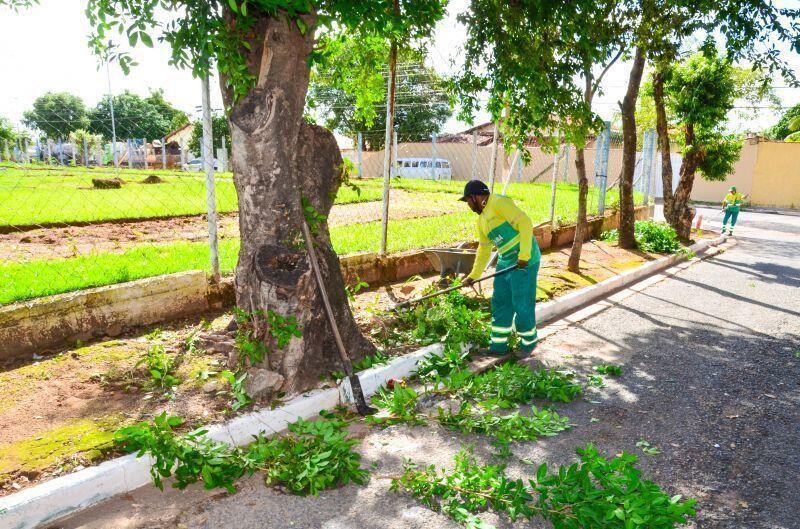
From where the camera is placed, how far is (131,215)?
32.8 ft

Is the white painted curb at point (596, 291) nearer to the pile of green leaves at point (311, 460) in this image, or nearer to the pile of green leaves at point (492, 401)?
the pile of green leaves at point (492, 401)

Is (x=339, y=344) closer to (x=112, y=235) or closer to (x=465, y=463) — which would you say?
(x=465, y=463)

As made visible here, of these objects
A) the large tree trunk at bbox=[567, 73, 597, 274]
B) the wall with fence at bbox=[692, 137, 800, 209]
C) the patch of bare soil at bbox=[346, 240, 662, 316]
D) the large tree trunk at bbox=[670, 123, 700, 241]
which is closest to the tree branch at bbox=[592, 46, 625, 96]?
the large tree trunk at bbox=[567, 73, 597, 274]

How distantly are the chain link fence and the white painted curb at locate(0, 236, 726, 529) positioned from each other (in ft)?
5.85

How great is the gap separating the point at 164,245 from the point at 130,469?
16.0 feet

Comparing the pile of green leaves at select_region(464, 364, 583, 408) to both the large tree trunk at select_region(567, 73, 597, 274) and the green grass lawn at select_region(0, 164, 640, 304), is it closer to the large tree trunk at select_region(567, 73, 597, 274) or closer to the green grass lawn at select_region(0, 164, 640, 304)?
the green grass lawn at select_region(0, 164, 640, 304)

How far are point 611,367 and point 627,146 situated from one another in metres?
6.33

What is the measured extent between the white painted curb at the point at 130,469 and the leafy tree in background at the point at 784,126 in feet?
122

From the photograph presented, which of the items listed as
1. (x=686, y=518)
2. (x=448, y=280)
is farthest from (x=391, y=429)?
(x=448, y=280)

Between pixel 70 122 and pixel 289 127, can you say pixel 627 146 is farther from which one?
pixel 70 122

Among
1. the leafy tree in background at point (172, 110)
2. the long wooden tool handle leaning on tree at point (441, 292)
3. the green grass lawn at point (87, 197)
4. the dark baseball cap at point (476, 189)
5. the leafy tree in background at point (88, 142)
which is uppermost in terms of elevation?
the leafy tree in background at point (172, 110)

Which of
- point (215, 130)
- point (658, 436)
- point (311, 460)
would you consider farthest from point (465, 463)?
point (215, 130)

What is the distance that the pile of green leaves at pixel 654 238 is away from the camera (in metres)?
11.5

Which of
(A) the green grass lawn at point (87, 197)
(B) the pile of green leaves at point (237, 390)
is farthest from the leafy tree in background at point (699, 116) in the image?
(B) the pile of green leaves at point (237, 390)
